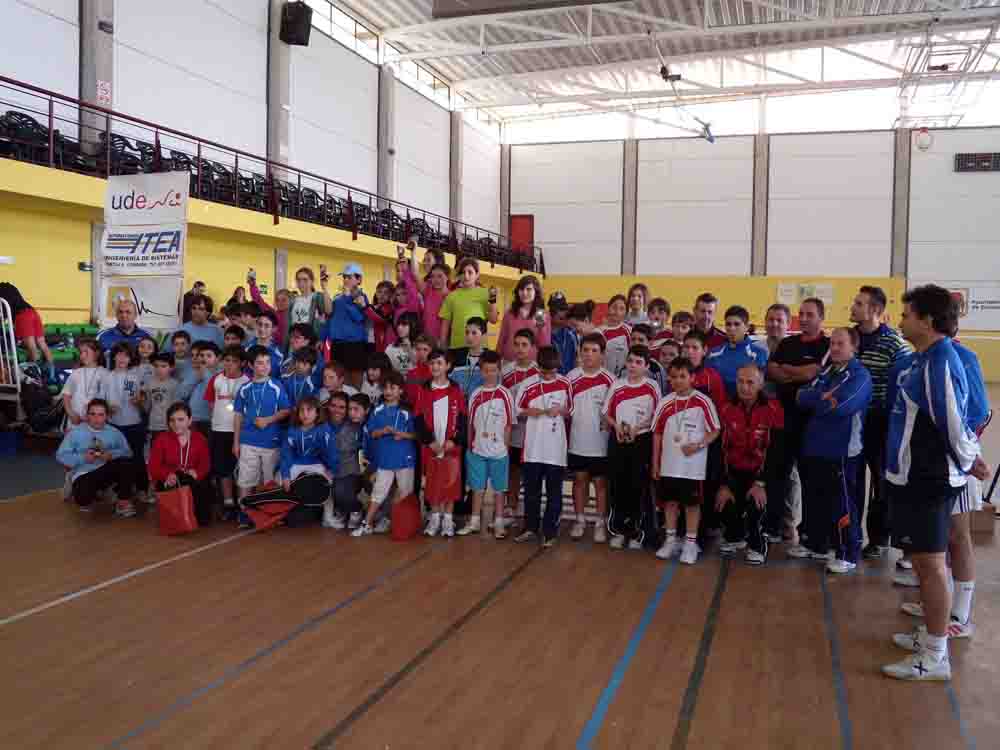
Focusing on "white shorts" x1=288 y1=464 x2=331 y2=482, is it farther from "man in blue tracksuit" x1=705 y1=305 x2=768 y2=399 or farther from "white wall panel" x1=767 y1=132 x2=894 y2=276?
"white wall panel" x1=767 y1=132 x2=894 y2=276

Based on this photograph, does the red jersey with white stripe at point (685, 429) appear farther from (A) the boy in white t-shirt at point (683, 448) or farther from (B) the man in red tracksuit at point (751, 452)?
(B) the man in red tracksuit at point (751, 452)

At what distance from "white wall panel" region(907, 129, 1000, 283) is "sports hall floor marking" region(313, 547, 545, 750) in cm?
2337

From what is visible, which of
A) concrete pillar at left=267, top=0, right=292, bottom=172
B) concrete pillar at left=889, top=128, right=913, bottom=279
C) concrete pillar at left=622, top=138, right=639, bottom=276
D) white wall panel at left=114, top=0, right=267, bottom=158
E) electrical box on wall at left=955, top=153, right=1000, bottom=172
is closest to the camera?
white wall panel at left=114, top=0, right=267, bottom=158

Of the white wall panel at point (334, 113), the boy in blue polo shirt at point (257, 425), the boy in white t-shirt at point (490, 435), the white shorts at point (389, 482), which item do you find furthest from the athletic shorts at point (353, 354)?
the white wall panel at point (334, 113)

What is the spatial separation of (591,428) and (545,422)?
352 mm

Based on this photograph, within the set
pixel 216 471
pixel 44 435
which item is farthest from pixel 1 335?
pixel 216 471

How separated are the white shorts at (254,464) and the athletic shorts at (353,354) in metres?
1.18

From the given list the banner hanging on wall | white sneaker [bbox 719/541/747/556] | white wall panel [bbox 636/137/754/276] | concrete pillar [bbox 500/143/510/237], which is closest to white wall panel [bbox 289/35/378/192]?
concrete pillar [bbox 500/143/510/237]

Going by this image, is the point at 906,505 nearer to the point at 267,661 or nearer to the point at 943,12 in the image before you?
the point at 267,661

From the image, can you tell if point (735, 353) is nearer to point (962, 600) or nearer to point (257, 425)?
point (962, 600)

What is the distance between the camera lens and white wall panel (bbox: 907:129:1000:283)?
2327 centimetres

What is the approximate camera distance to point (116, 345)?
6629 millimetres

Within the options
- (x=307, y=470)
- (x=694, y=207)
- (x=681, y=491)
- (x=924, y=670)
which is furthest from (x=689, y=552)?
(x=694, y=207)

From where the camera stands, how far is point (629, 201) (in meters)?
26.4
